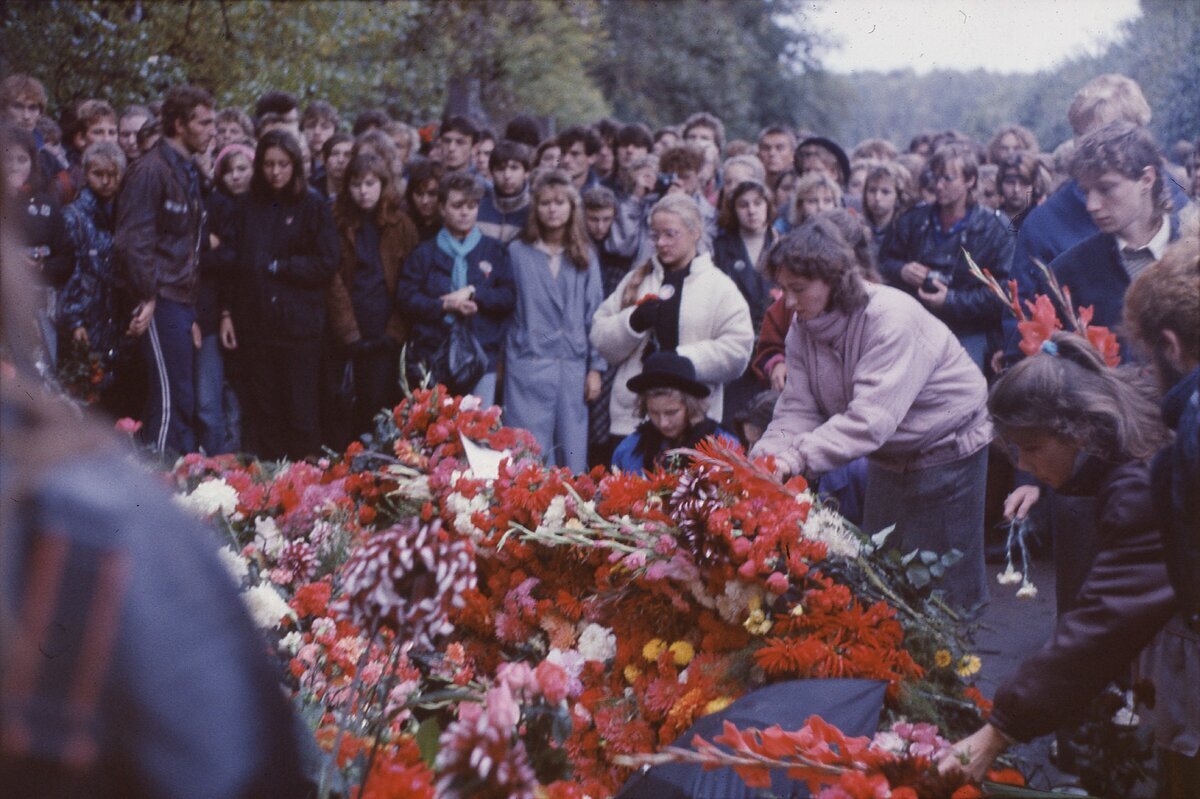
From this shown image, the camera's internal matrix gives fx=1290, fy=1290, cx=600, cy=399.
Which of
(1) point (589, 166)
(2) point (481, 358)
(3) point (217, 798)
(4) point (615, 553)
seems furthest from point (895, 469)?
(1) point (589, 166)

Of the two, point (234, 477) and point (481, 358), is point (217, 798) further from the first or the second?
point (481, 358)

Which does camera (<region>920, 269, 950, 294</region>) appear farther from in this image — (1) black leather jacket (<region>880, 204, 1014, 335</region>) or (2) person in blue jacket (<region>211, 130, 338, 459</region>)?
(2) person in blue jacket (<region>211, 130, 338, 459</region>)

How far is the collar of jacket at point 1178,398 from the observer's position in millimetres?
1898

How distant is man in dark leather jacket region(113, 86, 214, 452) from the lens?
582 centimetres

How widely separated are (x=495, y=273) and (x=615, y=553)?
134 inches

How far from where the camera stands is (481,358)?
600 centimetres

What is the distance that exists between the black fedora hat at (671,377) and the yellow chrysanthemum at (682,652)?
1627mm

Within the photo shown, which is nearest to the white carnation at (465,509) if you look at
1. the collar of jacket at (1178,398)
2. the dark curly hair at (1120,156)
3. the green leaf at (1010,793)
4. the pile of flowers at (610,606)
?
the pile of flowers at (610,606)

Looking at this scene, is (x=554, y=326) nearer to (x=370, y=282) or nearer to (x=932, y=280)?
(x=370, y=282)

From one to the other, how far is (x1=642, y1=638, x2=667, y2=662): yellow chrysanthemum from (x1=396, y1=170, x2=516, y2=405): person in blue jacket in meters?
3.30

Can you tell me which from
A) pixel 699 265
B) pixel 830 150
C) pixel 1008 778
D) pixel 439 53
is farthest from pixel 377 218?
pixel 439 53

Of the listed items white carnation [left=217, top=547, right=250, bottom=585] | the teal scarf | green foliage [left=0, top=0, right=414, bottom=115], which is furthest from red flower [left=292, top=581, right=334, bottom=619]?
green foliage [left=0, top=0, right=414, bottom=115]

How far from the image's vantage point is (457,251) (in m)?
6.14

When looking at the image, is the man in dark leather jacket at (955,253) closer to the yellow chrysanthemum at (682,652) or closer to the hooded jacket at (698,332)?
the hooded jacket at (698,332)
